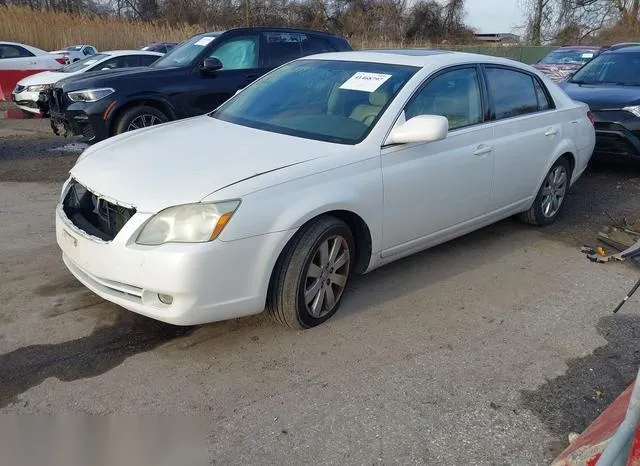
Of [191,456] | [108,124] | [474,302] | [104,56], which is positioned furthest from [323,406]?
[104,56]

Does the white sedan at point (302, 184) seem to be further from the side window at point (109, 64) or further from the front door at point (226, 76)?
the side window at point (109, 64)

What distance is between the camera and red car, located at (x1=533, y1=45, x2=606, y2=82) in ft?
45.0

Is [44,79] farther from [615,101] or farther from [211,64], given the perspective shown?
[615,101]

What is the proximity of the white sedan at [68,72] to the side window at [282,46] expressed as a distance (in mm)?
4684

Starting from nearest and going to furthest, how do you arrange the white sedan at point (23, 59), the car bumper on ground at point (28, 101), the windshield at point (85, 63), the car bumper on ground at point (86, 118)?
the car bumper on ground at point (86, 118), the car bumper on ground at point (28, 101), the windshield at point (85, 63), the white sedan at point (23, 59)

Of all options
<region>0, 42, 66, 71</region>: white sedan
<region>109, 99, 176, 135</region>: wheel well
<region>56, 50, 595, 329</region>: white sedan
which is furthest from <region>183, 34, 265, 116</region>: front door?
<region>0, 42, 66, 71</region>: white sedan

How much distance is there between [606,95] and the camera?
7887mm

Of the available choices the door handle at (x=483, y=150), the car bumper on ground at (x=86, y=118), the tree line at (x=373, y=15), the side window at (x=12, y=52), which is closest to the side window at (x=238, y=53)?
the car bumper on ground at (x=86, y=118)

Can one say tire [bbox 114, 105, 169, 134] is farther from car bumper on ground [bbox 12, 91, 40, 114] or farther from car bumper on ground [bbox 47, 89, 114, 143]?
car bumper on ground [bbox 12, 91, 40, 114]

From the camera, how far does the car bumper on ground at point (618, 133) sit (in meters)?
7.51

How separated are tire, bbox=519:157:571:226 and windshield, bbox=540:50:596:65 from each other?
9.74m

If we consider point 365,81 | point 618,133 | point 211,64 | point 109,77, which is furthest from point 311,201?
point 618,133

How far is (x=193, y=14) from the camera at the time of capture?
1875 inches

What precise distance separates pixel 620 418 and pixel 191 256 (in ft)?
6.83
